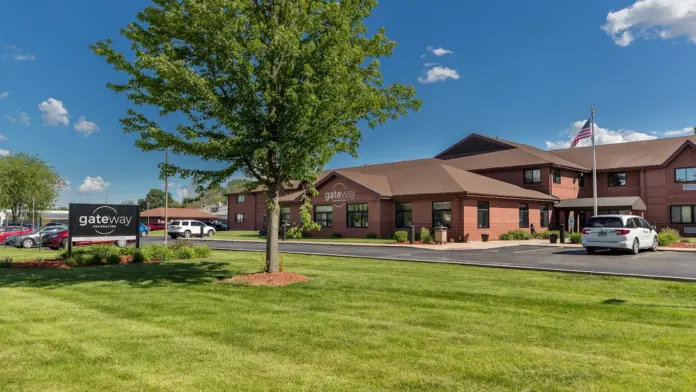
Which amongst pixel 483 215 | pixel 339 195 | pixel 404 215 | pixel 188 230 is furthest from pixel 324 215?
pixel 188 230

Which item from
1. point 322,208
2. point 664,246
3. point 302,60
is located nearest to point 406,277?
point 302,60

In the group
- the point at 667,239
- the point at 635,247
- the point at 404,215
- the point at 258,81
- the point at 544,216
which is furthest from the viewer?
the point at 544,216

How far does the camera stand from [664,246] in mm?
25141

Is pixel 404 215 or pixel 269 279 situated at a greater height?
pixel 404 215

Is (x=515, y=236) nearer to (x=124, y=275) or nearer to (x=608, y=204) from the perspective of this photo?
(x=608, y=204)

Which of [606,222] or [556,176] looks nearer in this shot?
[606,222]

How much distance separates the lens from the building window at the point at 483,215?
1272 inches

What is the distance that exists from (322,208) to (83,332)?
3351cm

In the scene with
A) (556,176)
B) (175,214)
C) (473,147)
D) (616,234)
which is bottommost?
(616,234)

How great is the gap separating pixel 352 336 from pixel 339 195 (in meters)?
32.0

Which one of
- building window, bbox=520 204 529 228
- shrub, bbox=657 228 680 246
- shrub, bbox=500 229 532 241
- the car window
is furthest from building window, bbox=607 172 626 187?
the car window

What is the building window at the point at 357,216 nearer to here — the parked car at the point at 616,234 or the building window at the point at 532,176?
the building window at the point at 532,176

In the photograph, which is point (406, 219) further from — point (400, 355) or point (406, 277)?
point (400, 355)

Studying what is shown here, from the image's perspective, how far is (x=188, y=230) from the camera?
4500 cm
